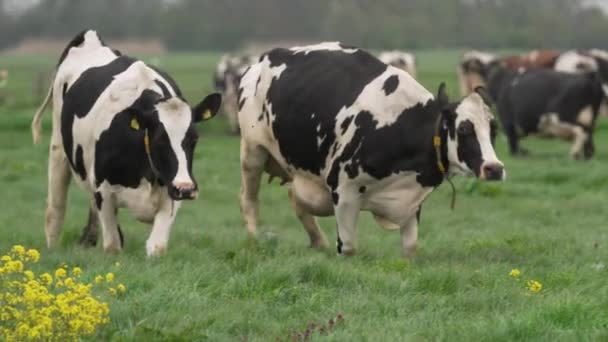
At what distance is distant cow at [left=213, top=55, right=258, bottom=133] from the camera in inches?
1201

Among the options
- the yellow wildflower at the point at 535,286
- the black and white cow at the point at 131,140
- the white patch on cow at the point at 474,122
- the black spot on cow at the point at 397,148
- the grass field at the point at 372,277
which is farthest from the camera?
the black spot on cow at the point at 397,148

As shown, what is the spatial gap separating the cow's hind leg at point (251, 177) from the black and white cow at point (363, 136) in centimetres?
39

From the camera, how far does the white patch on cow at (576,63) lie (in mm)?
31875

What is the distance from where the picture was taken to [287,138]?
1055 cm

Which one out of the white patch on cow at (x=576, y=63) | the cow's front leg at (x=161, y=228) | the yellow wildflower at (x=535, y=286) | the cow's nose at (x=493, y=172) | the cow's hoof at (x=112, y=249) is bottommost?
the white patch on cow at (x=576, y=63)

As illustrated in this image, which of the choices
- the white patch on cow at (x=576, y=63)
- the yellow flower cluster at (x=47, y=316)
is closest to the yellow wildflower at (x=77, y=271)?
the yellow flower cluster at (x=47, y=316)

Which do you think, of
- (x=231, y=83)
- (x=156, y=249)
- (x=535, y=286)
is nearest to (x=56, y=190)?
(x=156, y=249)

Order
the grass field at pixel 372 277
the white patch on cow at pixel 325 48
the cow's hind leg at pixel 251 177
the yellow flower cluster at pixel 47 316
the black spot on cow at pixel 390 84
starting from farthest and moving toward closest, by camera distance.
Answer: the cow's hind leg at pixel 251 177
the white patch on cow at pixel 325 48
the black spot on cow at pixel 390 84
the grass field at pixel 372 277
the yellow flower cluster at pixel 47 316

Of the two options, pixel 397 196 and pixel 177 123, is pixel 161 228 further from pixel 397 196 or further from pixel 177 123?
pixel 397 196

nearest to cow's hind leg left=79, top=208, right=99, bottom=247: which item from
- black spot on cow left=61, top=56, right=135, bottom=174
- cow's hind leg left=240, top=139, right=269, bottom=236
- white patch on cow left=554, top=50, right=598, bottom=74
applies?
black spot on cow left=61, top=56, right=135, bottom=174

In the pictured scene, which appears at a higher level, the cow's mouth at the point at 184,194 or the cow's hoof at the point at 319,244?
the cow's mouth at the point at 184,194

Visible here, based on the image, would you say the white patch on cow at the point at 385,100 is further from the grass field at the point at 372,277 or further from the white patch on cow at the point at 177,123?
the white patch on cow at the point at 177,123

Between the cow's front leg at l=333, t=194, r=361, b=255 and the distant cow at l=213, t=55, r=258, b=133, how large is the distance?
1786 cm

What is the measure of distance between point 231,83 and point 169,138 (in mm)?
23923
